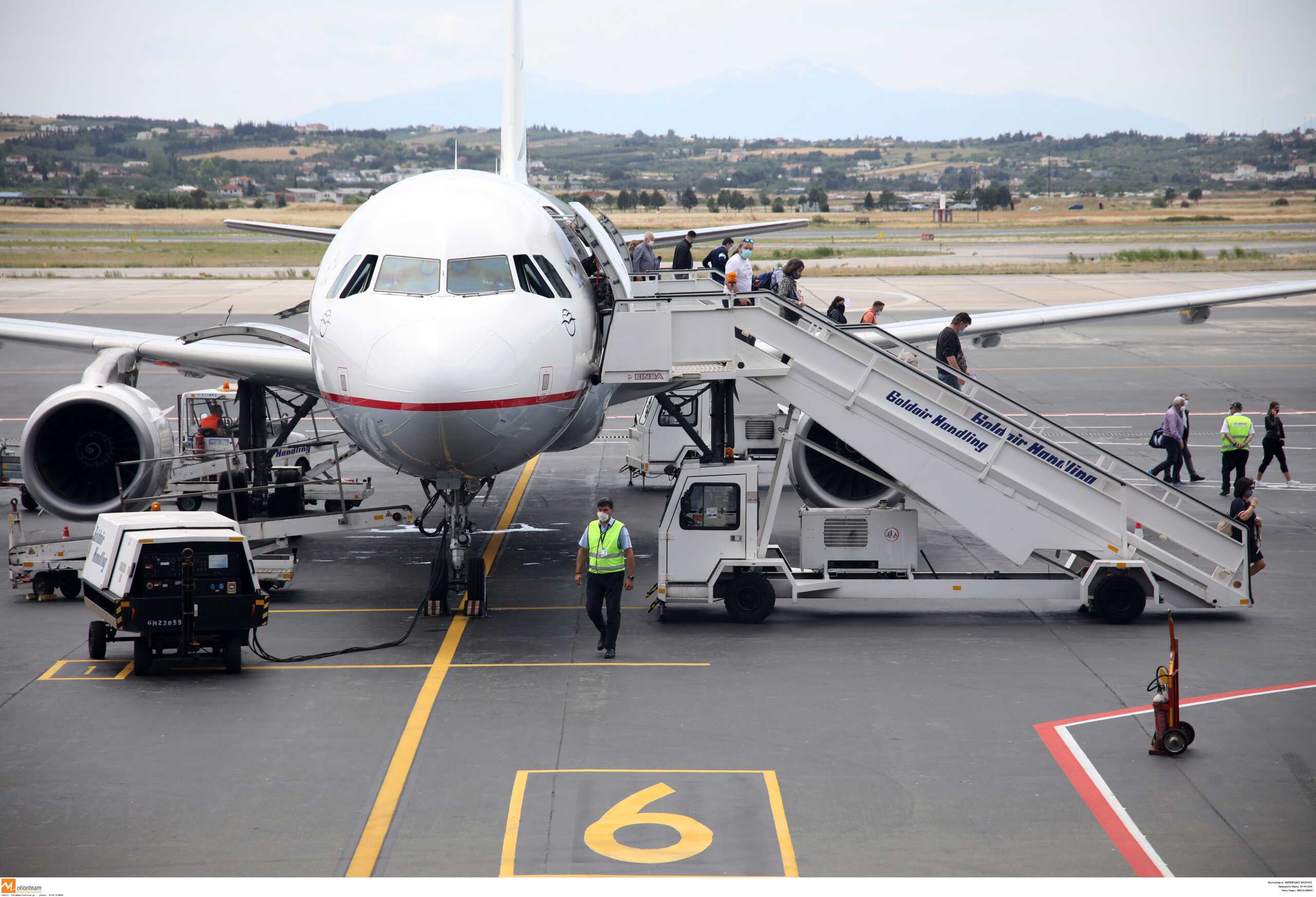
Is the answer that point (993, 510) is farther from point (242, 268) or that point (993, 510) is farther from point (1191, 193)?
point (1191, 193)

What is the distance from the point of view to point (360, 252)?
16.1 metres

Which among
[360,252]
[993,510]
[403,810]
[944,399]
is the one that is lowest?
[403,810]

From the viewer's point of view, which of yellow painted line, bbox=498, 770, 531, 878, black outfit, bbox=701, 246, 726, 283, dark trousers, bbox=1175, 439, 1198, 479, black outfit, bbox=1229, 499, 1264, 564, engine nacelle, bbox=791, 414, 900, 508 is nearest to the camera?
yellow painted line, bbox=498, 770, 531, 878

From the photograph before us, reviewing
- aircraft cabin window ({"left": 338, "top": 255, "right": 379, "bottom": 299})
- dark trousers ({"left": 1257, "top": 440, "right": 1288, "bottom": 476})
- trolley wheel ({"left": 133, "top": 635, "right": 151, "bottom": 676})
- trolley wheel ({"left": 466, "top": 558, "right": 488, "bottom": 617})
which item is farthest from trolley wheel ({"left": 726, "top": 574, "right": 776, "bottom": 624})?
dark trousers ({"left": 1257, "top": 440, "right": 1288, "bottom": 476})

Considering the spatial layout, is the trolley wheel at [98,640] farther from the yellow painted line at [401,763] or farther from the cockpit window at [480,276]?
Result: the cockpit window at [480,276]

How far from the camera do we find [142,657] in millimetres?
15250

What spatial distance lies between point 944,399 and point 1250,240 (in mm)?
92200

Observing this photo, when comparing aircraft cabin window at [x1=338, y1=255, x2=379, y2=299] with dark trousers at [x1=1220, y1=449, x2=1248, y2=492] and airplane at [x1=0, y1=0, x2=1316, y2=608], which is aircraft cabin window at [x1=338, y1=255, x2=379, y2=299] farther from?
dark trousers at [x1=1220, y1=449, x2=1248, y2=492]

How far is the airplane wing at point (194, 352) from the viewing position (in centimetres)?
2070

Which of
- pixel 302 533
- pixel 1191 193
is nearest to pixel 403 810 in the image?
pixel 302 533

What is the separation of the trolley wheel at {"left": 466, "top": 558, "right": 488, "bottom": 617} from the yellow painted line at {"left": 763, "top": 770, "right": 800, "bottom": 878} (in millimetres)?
6396

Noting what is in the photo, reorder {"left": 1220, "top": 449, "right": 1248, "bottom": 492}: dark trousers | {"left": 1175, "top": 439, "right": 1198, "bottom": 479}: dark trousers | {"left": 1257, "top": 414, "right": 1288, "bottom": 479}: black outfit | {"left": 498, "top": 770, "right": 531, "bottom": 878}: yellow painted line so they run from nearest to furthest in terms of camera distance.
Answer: {"left": 498, "top": 770, "right": 531, "bottom": 878}: yellow painted line, {"left": 1220, "top": 449, "right": 1248, "bottom": 492}: dark trousers, {"left": 1257, "top": 414, "right": 1288, "bottom": 479}: black outfit, {"left": 1175, "top": 439, "right": 1198, "bottom": 479}: dark trousers

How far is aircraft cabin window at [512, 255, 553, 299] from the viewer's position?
15.9 m

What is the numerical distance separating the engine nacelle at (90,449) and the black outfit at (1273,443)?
20216 mm
